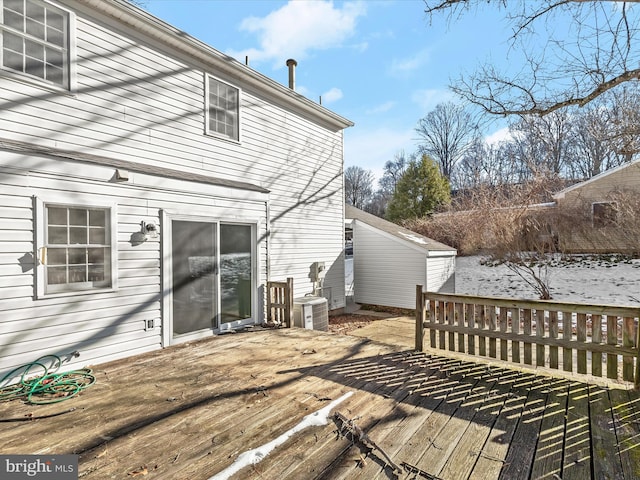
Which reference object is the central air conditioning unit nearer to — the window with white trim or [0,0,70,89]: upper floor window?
the window with white trim

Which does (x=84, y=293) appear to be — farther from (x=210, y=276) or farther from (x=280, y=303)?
(x=280, y=303)

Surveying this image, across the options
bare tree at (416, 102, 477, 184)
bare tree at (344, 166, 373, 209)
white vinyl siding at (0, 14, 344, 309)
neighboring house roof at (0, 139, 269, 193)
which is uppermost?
bare tree at (416, 102, 477, 184)

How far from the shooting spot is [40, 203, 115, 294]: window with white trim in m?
3.94

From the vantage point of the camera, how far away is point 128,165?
470cm

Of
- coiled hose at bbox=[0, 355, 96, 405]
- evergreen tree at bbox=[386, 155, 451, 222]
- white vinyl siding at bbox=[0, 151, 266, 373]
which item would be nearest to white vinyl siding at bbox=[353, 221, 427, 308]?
white vinyl siding at bbox=[0, 151, 266, 373]

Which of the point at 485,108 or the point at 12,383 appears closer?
the point at 12,383

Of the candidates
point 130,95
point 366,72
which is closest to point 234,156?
point 130,95

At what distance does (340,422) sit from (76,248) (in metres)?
3.82

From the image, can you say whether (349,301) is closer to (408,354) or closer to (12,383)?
(408,354)

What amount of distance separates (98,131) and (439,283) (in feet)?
31.1

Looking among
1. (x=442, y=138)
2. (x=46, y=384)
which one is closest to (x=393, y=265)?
(x=46, y=384)

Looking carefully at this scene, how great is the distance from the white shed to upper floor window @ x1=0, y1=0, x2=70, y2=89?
8243 millimetres

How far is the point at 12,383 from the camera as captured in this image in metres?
3.63

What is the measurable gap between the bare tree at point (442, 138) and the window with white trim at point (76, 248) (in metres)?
27.5
